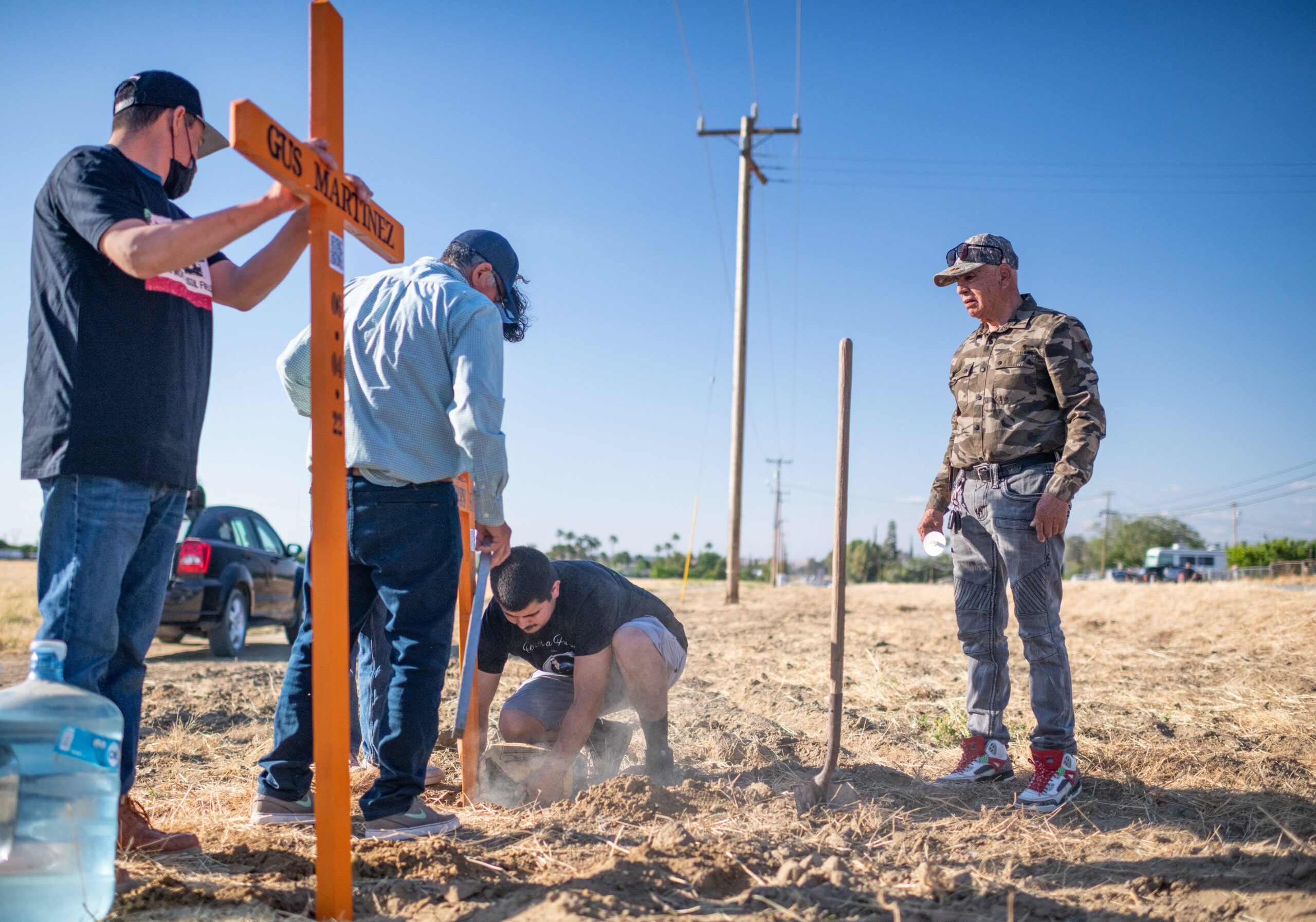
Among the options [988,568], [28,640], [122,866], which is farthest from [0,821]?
[28,640]

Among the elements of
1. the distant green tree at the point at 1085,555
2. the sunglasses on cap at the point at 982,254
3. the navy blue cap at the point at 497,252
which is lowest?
the distant green tree at the point at 1085,555

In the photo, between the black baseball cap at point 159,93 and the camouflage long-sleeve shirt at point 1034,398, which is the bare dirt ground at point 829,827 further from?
the black baseball cap at point 159,93

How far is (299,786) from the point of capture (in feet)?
9.00

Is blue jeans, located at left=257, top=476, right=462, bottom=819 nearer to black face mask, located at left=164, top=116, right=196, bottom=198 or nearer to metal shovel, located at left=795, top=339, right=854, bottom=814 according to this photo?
black face mask, located at left=164, top=116, right=196, bottom=198

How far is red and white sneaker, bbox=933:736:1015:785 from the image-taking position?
347 cm

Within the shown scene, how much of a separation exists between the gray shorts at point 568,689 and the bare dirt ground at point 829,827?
16.7 inches

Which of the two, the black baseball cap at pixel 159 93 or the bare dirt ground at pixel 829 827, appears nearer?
the bare dirt ground at pixel 829 827

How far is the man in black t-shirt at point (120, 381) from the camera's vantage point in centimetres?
206

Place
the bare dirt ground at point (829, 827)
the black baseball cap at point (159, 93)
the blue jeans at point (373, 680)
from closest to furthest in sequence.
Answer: the bare dirt ground at point (829, 827) < the black baseball cap at point (159, 93) < the blue jeans at point (373, 680)

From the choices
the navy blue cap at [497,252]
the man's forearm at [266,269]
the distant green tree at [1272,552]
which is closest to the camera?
the man's forearm at [266,269]


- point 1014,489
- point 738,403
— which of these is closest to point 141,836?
point 1014,489

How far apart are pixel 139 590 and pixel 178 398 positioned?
0.54m

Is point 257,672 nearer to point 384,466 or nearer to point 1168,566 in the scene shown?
point 384,466

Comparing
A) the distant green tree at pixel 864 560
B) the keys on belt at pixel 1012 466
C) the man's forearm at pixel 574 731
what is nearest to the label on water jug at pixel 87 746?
the man's forearm at pixel 574 731
